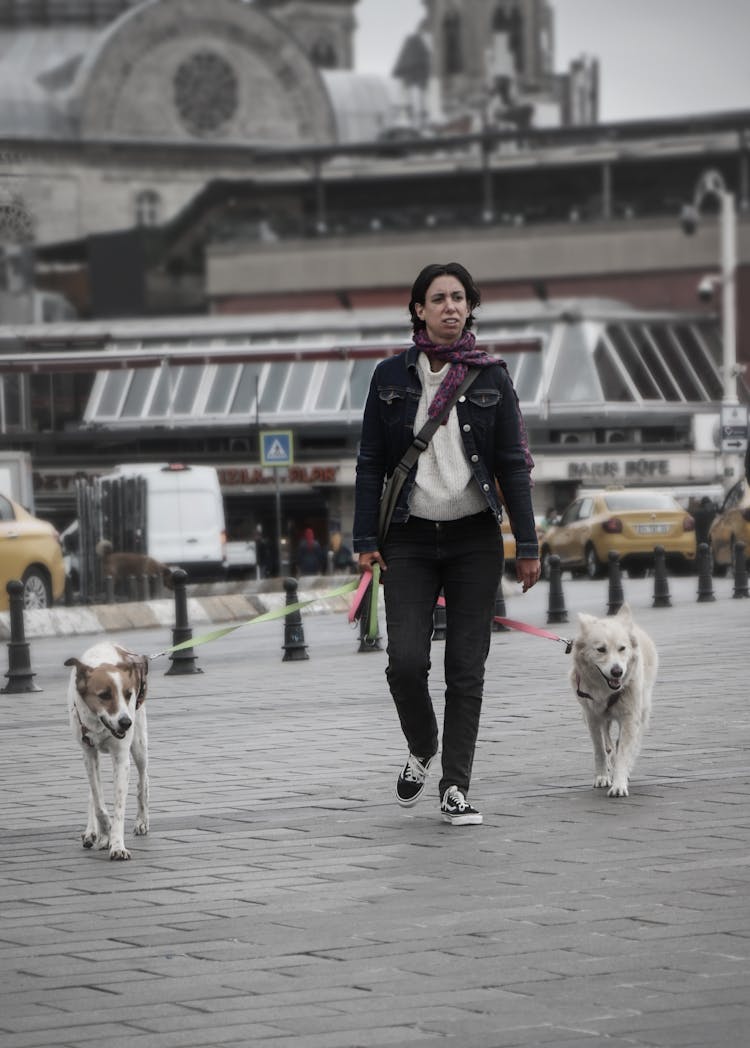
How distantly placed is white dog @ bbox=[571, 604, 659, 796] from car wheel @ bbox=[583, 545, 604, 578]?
1112 inches

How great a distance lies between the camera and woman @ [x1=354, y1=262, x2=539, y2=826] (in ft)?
28.9

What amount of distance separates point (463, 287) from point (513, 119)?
12449 cm

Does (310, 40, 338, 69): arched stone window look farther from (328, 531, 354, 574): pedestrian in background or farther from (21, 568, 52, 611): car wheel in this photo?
(21, 568, 52, 611): car wheel

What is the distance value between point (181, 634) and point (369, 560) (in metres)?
10.7

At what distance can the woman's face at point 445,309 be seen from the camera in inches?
348

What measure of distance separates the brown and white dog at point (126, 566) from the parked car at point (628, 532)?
279 inches

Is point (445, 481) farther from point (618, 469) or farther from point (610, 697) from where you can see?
point (618, 469)

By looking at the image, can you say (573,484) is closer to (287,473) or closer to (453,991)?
(287,473)

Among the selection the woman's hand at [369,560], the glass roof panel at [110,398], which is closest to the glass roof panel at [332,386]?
the glass roof panel at [110,398]

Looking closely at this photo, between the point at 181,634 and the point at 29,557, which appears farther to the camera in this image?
the point at 29,557

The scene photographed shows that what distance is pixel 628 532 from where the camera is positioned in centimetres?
3756

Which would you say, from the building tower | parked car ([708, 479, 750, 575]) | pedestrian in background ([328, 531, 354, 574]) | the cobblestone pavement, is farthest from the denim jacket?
the building tower

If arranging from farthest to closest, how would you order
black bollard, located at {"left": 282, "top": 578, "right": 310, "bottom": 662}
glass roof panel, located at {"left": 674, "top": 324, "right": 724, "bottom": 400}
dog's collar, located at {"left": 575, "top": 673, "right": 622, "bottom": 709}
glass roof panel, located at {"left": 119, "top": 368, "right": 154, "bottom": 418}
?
Result: 1. glass roof panel, located at {"left": 674, "top": 324, "right": 724, "bottom": 400}
2. glass roof panel, located at {"left": 119, "top": 368, "right": 154, "bottom": 418}
3. black bollard, located at {"left": 282, "top": 578, "right": 310, "bottom": 662}
4. dog's collar, located at {"left": 575, "top": 673, "right": 622, "bottom": 709}

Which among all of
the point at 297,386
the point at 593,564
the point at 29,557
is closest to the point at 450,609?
the point at 29,557
